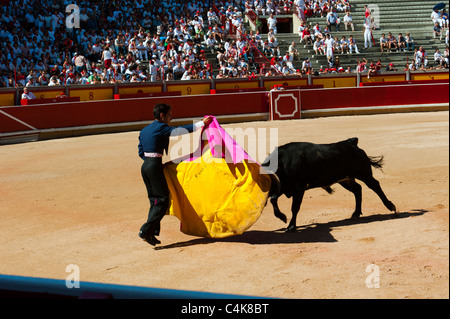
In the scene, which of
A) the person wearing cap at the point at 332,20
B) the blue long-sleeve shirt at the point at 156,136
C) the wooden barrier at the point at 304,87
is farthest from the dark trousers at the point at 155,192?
the person wearing cap at the point at 332,20

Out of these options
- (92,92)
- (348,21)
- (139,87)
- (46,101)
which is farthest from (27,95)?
(348,21)

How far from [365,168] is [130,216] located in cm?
278

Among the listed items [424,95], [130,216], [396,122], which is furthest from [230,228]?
[424,95]

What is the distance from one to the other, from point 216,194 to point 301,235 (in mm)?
925

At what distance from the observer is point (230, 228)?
20.0 ft

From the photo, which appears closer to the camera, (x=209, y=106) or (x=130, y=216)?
(x=130, y=216)

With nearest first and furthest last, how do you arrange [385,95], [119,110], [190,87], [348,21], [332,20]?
[119,110], [385,95], [190,87], [332,20], [348,21]

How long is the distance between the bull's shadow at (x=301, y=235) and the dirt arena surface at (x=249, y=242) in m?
0.01

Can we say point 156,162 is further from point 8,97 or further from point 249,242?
point 8,97

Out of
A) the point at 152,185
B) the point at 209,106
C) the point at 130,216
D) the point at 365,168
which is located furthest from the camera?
the point at 209,106

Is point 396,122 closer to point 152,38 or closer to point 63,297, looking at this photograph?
point 152,38

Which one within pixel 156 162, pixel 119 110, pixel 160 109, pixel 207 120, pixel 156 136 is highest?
pixel 160 109

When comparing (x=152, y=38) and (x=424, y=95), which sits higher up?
(x=152, y=38)

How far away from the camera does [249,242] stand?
6.14 m
